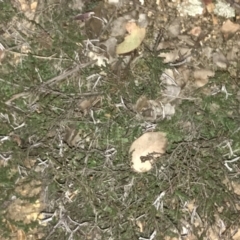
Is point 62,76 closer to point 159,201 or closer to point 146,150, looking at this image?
point 146,150

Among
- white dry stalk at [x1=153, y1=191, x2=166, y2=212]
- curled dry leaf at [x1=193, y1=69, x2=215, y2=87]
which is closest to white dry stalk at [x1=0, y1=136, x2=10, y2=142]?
white dry stalk at [x1=153, y1=191, x2=166, y2=212]

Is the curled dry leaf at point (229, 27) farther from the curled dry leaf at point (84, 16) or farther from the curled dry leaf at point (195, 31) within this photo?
the curled dry leaf at point (84, 16)

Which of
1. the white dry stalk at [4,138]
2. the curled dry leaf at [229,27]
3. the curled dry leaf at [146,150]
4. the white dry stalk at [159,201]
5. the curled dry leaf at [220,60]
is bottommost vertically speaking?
the white dry stalk at [159,201]

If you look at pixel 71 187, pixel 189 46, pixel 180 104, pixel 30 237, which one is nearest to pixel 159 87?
pixel 180 104

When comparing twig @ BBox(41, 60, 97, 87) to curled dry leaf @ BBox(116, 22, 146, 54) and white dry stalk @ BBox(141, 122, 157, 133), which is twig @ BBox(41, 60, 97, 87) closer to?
curled dry leaf @ BBox(116, 22, 146, 54)

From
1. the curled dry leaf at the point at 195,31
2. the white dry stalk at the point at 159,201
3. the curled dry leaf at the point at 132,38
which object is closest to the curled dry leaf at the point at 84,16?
the curled dry leaf at the point at 132,38

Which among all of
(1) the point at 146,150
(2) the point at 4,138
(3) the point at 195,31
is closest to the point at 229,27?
(3) the point at 195,31

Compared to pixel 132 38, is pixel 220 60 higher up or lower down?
lower down
